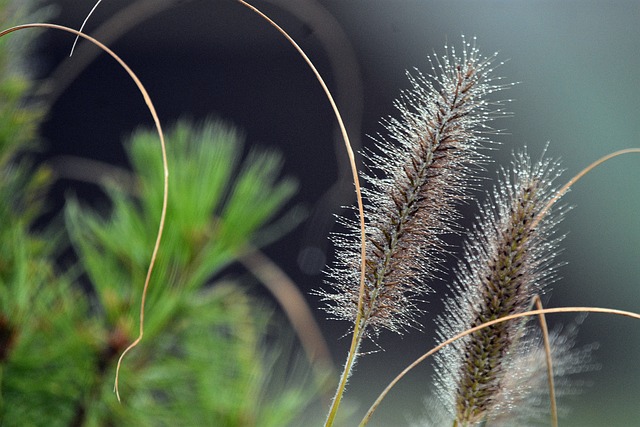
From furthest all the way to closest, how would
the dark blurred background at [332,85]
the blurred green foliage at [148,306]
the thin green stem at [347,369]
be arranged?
the dark blurred background at [332,85] → the blurred green foliage at [148,306] → the thin green stem at [347,369]

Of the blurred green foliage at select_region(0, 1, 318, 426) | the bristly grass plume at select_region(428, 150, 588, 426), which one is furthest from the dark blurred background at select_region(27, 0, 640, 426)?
the bristly grass plume at select_region(428, 150, 588, 426)

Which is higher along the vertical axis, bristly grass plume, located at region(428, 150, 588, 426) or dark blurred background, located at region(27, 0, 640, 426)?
dark blurred background, located at region(27, 0, 640, 426)

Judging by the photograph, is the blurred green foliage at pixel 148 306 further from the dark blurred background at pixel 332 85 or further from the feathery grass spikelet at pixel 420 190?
the dark blurred background at pixel 332 85

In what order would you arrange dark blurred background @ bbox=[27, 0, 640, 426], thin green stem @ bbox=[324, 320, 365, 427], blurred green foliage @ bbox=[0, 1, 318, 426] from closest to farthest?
thin green stem @ bbox=[324, 320, 365, 427] → blurred green foliage @ bbox=[0, 1, 318, 426] → dark blurred background @ bbox=[27, 0, 640, 426]

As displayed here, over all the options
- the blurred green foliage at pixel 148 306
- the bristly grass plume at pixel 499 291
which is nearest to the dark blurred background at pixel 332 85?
the blurred green foliage at pixel 148 306

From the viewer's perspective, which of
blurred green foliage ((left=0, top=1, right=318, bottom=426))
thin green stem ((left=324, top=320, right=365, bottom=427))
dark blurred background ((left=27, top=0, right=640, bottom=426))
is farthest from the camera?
dark blurred background ((left=27, top=0, right=640, bottom=426))

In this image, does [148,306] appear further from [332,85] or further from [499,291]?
[332,85]

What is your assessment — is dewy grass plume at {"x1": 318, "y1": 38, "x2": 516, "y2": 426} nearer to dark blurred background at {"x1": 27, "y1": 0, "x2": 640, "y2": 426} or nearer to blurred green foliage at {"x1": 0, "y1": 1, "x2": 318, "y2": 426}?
blurred green foliage at {"x1": 0, "y1": 1, "x2": 318, "y2": 426}

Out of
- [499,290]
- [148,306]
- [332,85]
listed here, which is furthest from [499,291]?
[332,85]
